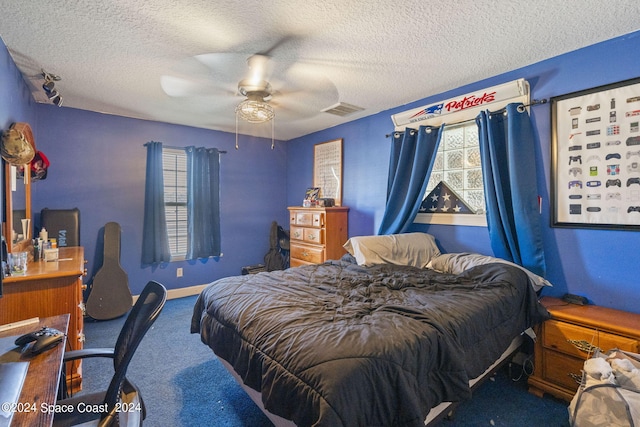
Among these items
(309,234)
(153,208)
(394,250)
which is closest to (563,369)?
(394,250)

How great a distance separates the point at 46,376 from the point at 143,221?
3317 millimetres

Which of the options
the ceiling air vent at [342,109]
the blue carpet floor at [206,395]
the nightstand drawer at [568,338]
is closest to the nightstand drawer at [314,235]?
the ceiling air vent at [342,109]

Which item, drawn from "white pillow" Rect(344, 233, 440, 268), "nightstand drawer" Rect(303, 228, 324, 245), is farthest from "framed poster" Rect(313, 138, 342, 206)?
"white pillow" Rect(344, 233, 440, 268)

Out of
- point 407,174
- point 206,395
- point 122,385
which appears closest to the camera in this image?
point 122,385

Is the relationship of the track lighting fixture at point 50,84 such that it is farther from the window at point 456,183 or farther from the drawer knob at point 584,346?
the drawer knob at point 584,346

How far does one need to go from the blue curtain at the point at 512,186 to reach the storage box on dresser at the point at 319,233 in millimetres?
1769

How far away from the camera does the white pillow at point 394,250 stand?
2.86 metres

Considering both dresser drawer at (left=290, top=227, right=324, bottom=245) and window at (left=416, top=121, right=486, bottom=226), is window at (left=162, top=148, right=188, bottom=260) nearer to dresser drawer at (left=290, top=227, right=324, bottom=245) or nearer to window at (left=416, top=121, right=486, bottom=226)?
dresser drawer at (left=290, top=227, right=324, bottom=245)

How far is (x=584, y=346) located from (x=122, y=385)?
2477mm

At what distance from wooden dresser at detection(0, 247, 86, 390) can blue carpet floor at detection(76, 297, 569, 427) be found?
0.38 metres

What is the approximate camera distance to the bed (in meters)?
1.15

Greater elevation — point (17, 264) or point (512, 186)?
point (512, 186)

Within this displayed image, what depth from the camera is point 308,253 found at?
3938mm

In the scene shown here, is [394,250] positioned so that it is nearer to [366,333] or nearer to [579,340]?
[579,340]
